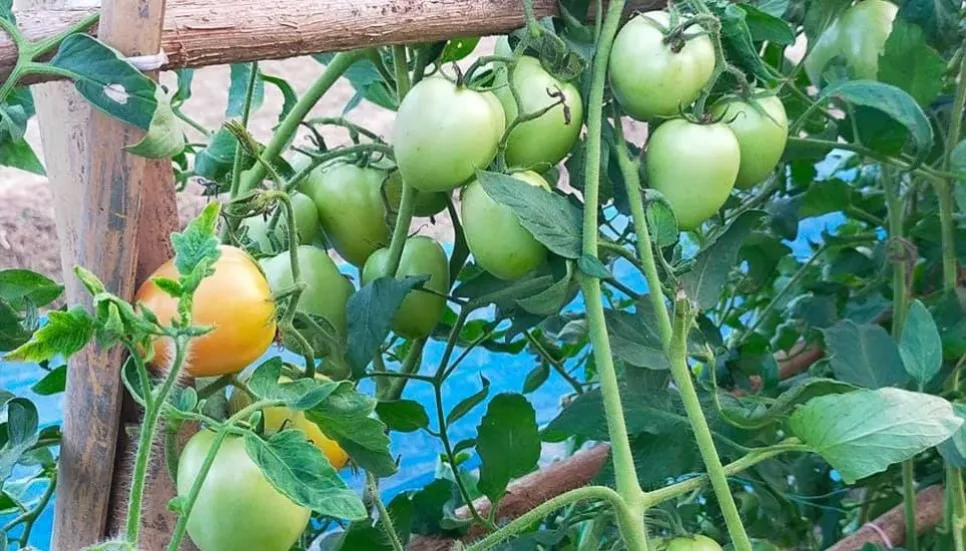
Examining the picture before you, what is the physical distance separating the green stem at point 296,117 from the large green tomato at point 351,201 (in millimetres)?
36

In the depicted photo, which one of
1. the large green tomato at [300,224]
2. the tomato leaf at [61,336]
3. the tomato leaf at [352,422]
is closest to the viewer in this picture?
the tomato leaf at [61,336]

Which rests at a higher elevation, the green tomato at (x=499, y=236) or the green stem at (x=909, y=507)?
the green tomato at (x=499, y=236)

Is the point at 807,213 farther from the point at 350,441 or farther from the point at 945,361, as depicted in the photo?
the point at 350,441

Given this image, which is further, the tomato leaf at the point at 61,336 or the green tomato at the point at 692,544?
the green tomato at the point at 692,544

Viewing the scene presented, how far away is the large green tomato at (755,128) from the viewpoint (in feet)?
1.91

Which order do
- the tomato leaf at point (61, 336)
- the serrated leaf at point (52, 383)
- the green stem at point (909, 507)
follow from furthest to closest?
the green stem at point (909, 507)
the serrated leaf at point (52, 383)
the tomato leaf at point (61, 336)

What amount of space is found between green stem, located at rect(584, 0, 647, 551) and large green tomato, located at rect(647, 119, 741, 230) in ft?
0.13

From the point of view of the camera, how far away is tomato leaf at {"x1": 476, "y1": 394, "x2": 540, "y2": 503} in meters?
0.60

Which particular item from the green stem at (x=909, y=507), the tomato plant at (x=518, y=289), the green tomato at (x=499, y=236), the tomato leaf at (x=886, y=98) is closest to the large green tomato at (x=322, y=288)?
the tomato plant at (x=518, y=289)

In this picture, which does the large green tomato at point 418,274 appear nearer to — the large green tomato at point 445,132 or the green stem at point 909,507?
the large green tomato at point 445,132

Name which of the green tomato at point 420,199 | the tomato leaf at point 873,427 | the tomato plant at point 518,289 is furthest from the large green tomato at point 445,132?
the tomato leaf at point 873,427

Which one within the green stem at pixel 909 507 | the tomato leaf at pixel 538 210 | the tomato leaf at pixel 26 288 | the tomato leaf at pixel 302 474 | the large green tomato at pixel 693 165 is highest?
the large green tomato at pixel 693 165

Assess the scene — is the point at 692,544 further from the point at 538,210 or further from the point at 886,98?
the point at 886,98

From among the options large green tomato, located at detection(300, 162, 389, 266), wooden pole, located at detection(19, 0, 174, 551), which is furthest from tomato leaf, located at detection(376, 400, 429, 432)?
wooden pole, located at detection(19, 0, 174, 551)
